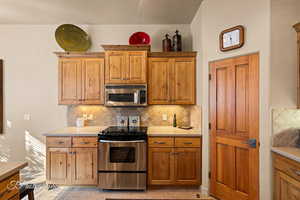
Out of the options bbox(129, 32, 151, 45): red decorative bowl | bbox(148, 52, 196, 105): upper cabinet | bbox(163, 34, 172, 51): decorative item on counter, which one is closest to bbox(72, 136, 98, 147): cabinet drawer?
bbox(148, 52, 196, 105): upper cabinet

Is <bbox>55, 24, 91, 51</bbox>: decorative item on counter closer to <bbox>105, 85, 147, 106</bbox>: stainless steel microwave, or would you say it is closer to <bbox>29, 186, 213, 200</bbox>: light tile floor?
<bbox>105, 85, 147, 106</bbox>: stainless steel microwave

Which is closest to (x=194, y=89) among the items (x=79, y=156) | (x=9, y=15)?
(x=79, y=156)

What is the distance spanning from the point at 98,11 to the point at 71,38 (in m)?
0.79

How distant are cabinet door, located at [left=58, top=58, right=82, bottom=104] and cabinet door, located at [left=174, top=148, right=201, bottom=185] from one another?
2063 millimetres

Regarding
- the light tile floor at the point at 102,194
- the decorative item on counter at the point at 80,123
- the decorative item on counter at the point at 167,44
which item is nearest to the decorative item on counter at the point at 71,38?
the decorative item on counter at the point at 80,123

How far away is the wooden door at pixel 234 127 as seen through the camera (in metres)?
2.55

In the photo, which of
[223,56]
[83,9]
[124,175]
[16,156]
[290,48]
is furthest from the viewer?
[16,156]

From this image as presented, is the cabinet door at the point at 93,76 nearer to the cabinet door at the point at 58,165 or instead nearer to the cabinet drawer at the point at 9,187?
the cabinet door at the point at 58,165

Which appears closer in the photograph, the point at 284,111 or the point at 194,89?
the point at 284,111

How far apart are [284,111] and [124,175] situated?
2.35 meters

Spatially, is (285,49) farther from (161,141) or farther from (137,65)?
(137,65)

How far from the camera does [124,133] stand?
3.34m

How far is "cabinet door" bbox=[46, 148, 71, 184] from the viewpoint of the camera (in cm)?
336

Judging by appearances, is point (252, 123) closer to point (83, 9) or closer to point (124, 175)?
point (124, 175)
